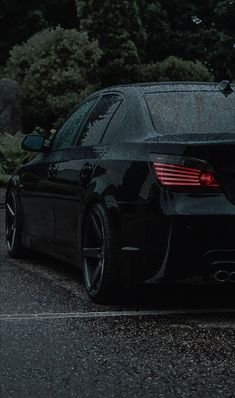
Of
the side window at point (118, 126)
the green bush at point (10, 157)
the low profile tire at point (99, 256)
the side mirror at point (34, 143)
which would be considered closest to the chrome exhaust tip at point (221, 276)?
the low profile tire at point (99, 256)

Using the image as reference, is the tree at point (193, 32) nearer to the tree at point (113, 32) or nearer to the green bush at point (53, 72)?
the tree at point (113, 32)

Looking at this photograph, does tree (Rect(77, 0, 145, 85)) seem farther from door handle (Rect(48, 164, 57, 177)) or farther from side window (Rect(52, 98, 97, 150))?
door handle (Rect(48, 164, 57, 177))

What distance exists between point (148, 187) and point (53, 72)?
1804cm

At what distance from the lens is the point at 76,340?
15.9 feet

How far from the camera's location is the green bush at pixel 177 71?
2545cm

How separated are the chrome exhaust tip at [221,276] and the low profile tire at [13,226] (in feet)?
10.6

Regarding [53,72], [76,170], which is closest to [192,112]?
[76,170]

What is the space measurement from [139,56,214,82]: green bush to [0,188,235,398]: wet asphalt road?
19102 mm

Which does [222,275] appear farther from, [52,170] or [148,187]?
[52,170]

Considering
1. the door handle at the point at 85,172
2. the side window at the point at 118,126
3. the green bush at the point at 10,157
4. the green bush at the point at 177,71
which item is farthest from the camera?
the green bush at the point at 177,71

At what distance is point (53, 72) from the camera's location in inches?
909

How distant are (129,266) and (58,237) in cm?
153

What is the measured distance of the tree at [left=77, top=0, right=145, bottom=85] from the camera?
85.8 feet

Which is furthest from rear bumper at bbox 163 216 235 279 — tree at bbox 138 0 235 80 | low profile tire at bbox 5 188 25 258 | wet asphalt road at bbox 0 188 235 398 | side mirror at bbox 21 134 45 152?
tree at bbox 138 0 235 80
